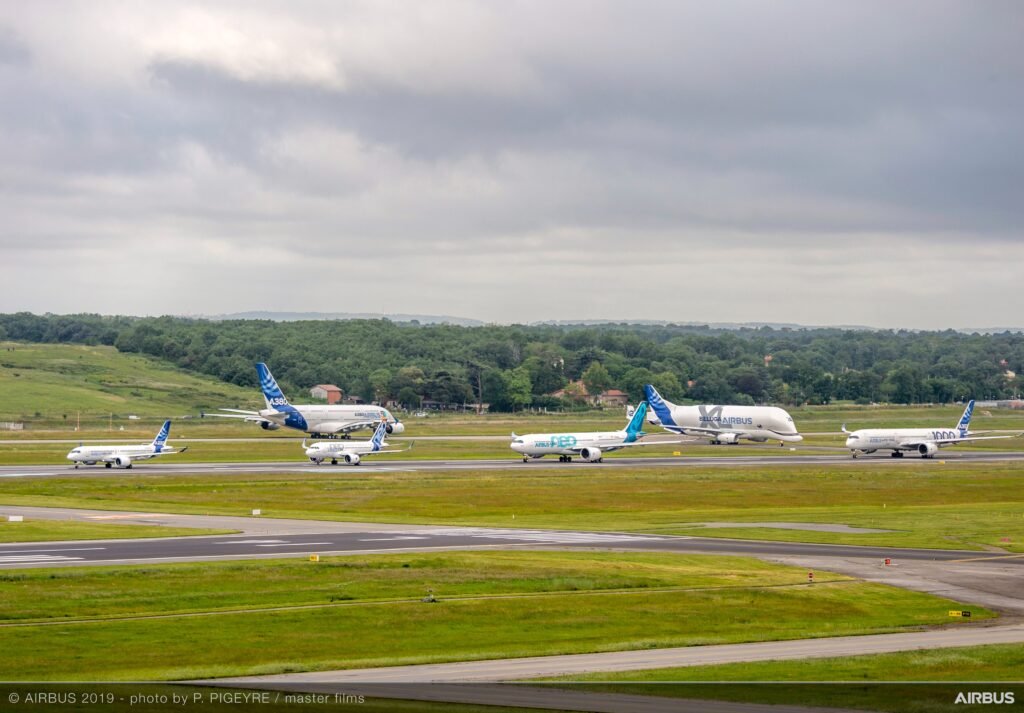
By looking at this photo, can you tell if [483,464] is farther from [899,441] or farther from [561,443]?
[899,441]

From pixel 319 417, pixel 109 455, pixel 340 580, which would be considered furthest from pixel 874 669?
pixel 319 417

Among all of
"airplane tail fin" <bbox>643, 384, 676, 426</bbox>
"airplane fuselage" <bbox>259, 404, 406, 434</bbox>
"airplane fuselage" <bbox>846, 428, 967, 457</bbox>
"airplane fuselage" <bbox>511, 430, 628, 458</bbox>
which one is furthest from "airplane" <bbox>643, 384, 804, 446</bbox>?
"airplane fuselage" <bbox>259, 404, 406, 434</bbox>

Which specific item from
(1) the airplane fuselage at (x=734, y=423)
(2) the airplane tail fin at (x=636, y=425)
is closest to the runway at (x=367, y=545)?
(2) the airplane tail fin at (x=636, y=425)

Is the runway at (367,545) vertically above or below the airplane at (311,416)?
below

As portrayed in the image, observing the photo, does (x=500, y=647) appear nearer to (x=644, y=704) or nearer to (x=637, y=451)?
(x=644, y=704)

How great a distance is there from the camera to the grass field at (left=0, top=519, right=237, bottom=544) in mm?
61638

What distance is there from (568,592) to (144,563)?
1893cm

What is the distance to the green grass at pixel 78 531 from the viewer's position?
202ft

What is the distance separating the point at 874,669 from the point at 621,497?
60.1 meters

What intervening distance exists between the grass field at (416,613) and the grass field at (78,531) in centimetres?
1398

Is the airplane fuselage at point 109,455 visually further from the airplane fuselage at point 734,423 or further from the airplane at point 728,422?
the airplane fuselage at point 734,423

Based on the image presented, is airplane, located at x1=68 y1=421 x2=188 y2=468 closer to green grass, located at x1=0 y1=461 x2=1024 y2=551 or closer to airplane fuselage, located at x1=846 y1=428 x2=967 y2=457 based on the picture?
green grass, located at x1=0 y1=461 x2=1024 y2=551

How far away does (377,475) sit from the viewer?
4331 inches

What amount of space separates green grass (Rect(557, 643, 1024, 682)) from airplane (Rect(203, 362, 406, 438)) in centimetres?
13246
